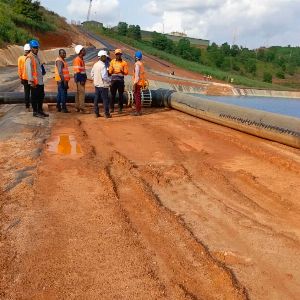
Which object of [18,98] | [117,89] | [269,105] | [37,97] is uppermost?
[117,89]

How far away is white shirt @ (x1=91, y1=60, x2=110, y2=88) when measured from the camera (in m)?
10.6

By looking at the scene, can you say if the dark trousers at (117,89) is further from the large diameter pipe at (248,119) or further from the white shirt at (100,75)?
the large diameter pipe at (248,119)

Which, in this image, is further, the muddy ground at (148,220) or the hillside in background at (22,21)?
the hillside in background at (22,21)

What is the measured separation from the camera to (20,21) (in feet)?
168

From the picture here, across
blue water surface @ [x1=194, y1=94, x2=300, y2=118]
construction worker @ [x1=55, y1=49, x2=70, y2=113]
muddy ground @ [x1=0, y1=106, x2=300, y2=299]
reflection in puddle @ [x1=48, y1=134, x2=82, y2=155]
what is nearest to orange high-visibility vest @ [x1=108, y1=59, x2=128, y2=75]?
construction worker @ [x1=55, y1=49, x2=70, y2=113]

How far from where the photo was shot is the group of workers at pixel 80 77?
10047 mm

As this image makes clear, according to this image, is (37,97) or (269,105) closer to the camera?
(37,97)

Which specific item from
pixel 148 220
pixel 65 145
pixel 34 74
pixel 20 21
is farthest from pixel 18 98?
pixel 20 21

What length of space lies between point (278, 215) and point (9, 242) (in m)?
2.79

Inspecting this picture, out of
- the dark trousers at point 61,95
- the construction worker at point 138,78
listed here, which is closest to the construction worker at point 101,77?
the construction worker at point 138,78

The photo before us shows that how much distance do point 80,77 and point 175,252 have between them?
8.39m

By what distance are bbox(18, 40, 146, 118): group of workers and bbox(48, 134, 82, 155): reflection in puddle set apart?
2373 millimetres

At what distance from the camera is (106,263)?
3.54 m

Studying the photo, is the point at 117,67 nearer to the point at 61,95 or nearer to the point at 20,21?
the point at 61,95
